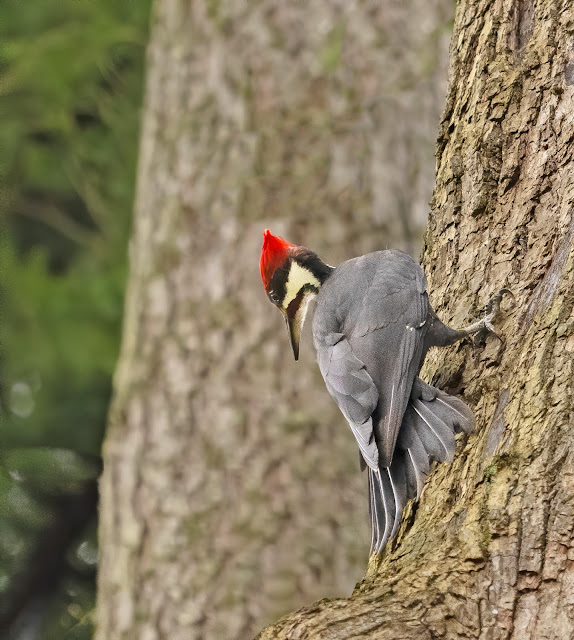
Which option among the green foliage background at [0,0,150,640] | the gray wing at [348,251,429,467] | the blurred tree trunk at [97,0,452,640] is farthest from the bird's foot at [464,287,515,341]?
the green foliage background at [0,0,150,640]

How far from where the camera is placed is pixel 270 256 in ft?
8.65

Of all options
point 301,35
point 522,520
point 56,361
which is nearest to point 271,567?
point 56,361

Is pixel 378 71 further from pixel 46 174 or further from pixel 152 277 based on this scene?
pixel 46 174

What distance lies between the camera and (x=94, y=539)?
12.2ft

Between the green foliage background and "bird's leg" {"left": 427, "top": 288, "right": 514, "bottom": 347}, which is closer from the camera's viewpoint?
"bird's leg" {"left": 427, "top": 288, "right": 514, "bottom": 347}

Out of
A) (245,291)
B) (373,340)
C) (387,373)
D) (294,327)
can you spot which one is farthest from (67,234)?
(387,373)

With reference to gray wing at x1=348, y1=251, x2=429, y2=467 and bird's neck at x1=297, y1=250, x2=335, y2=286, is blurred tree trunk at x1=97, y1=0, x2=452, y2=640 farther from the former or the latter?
gray wing at x1=348, y1=251, x2=429, y2=467

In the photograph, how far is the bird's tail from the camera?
2076mm

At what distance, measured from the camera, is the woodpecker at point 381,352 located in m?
2.12

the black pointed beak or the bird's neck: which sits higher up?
the bird's neck

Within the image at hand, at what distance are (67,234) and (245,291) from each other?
1.90 meters

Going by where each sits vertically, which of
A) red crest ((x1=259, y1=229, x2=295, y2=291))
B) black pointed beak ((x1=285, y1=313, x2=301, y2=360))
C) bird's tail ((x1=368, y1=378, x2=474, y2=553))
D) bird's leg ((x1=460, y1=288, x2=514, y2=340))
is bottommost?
bird's tail ((x1=368, y1=378, x2=474, y2=553))

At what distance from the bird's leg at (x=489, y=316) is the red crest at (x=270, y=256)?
0.66 meters

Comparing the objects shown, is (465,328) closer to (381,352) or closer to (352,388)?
(381,352)
